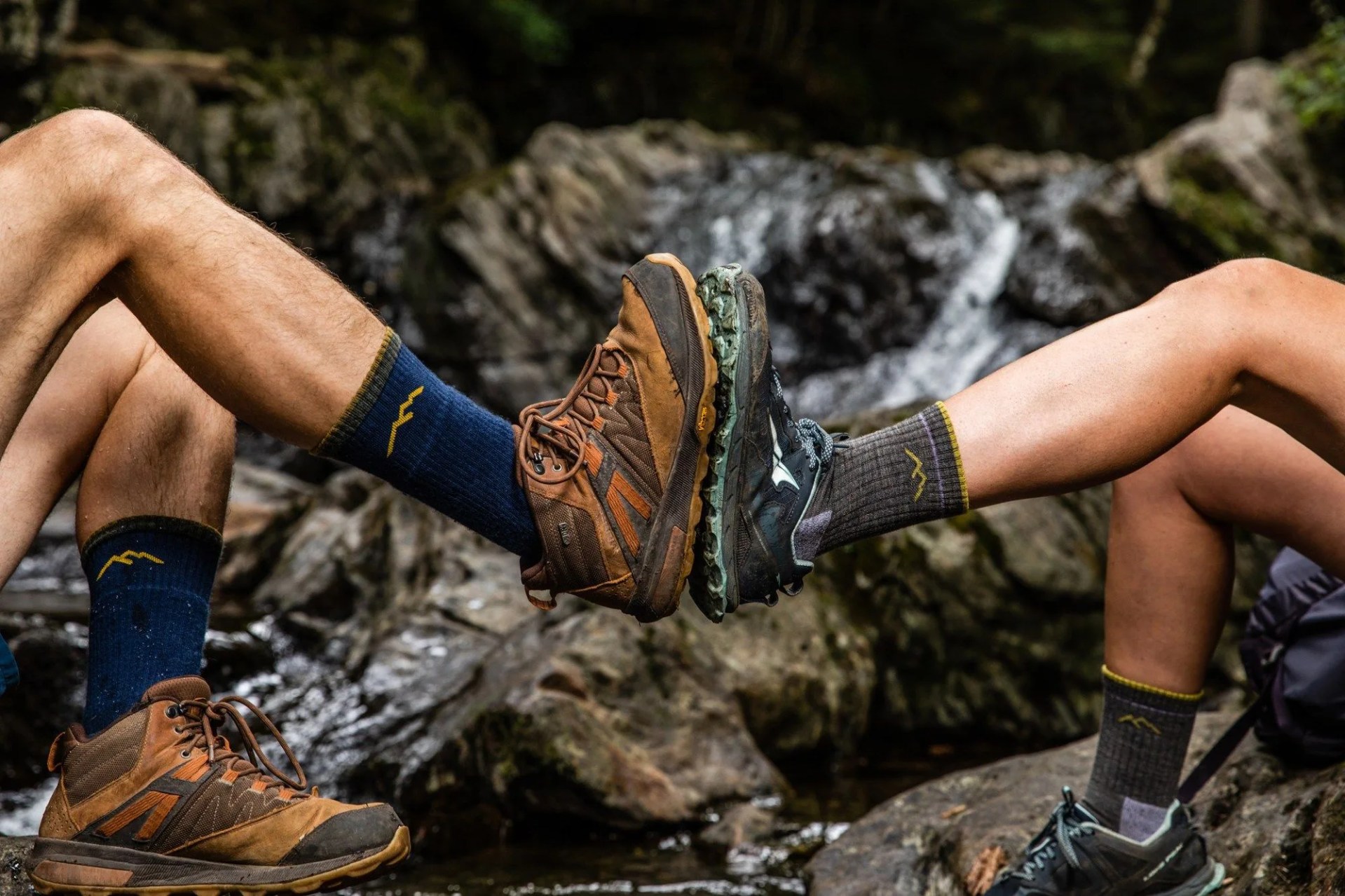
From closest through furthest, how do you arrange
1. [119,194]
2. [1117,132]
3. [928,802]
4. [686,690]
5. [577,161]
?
[119,194]
[928,802]
[686,690]
[577,161]
[1117,132]

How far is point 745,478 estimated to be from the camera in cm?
160

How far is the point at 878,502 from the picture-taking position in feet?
5.40

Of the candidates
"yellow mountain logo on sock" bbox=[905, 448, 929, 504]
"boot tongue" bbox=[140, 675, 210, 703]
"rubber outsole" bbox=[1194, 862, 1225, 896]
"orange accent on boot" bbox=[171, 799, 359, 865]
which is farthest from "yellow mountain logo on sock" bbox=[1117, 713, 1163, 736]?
"boot tongue" bbox=[140, 675, 210, 703]

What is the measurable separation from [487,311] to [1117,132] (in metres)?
13.4

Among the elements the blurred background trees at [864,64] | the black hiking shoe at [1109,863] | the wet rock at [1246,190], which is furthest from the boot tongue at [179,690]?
the blurred background trees at [864,64]

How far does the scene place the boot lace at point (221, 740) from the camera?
5.67 ft

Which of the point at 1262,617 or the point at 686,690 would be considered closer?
the point at 1262,617

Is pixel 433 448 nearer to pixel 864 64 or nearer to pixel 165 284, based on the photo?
pixel 165 284

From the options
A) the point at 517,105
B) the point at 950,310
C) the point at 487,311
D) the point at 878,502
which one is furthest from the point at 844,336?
the point at 517,105

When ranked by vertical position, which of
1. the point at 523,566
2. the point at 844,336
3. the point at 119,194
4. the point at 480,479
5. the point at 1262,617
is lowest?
the point at 844,336

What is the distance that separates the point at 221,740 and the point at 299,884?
11.5 inches

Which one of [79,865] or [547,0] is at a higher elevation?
[547,0]

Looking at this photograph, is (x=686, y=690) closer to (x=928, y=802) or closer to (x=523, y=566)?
(x=928, y=802)

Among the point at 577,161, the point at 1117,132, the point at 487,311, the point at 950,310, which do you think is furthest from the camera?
the point at 1117,132
